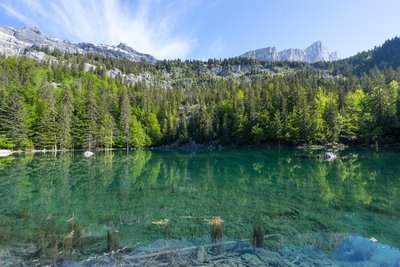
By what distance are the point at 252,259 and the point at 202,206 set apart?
8797 millimetres

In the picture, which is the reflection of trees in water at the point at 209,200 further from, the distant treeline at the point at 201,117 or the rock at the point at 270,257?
the distant treeline at the point at 201,117

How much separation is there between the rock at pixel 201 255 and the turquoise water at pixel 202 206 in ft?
6.41

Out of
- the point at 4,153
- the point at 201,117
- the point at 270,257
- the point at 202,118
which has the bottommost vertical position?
the point at 270,257

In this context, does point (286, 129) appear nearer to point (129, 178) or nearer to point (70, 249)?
point (129, 178)

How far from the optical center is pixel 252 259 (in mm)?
9578

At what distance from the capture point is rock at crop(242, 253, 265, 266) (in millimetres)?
9211

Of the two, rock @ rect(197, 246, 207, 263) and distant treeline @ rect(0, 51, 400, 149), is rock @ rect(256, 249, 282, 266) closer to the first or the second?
rock @ rect(197, 246, 207, 263)

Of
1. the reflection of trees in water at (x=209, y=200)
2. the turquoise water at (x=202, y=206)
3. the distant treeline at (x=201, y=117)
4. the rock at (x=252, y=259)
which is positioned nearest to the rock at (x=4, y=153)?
the distant treeline at (x=201, y=117)

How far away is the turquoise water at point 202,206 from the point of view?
41.8 ft

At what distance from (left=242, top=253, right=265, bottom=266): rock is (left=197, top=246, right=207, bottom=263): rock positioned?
4.54ft

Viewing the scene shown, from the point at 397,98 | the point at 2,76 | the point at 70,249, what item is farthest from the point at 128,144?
the point at 70,249

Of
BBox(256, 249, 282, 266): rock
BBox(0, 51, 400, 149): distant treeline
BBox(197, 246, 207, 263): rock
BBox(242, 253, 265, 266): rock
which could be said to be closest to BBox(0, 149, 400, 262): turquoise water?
BBox(256, 249, 282, 266): rock

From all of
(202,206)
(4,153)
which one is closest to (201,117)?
(4,153)

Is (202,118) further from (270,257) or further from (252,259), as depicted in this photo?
(252,259)
